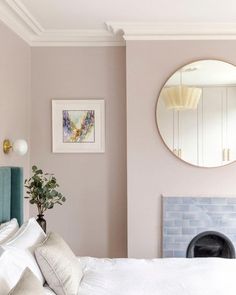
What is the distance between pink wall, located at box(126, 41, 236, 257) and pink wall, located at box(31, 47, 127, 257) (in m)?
0.31

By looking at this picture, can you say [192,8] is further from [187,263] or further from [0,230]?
[0,230]

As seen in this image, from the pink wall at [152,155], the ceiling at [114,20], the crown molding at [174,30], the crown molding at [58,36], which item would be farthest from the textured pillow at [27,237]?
the crown molding at [174,30]

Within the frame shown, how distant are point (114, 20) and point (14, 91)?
3.75ft

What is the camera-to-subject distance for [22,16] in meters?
3.39

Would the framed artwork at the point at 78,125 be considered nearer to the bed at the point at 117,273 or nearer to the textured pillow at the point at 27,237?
the bed at the point at 117,273

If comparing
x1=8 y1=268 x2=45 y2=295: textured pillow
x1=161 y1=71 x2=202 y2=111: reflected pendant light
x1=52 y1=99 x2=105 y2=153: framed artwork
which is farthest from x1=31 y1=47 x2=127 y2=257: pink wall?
x1=8 y1=268 x2=45 y2=295: textured pillow

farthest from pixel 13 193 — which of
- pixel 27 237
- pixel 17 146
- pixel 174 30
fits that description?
pixel 174 30

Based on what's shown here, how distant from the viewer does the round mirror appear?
3.77 metres

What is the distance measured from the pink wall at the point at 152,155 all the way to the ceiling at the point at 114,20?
117mm

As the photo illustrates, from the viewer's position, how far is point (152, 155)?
3.79 m

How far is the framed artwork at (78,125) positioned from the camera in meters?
4.06

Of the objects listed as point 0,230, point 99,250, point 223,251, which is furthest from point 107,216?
point 0,230

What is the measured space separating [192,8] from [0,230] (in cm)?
233

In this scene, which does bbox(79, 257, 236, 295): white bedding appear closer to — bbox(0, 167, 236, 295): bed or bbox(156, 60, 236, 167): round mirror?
bbox(0, 167, 236, 295): bed
